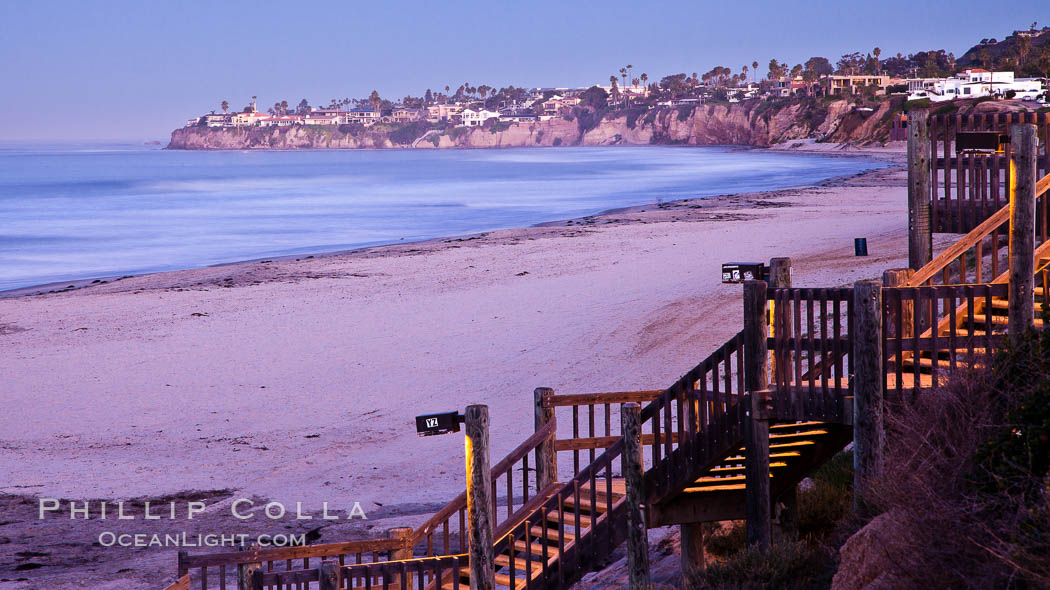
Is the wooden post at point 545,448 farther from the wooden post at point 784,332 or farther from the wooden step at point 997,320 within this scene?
the wooden step at point 997,320

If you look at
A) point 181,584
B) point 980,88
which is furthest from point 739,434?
point 980,88

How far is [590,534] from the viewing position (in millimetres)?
9023

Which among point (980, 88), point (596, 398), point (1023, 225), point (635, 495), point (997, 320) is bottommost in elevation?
point (635, 495)

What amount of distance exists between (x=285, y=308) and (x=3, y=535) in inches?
608

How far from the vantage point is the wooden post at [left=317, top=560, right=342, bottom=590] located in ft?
26.3

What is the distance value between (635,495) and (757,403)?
3.94 feet

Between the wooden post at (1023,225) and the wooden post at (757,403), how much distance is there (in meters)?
2.24

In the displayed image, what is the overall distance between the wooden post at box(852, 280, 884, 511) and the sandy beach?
20.0ft

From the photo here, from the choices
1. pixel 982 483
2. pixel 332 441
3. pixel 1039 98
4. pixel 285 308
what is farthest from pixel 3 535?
pixel 1039 98

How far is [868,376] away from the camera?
779 centimetres

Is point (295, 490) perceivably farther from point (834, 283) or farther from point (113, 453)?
point (834, 283)

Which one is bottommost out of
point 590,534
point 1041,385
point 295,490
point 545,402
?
point 295,490

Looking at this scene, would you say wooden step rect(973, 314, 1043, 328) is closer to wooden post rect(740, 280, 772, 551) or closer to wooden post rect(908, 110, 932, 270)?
wooden post rect(908, 110, 932, 270)

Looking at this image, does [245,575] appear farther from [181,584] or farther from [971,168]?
[971,168]
